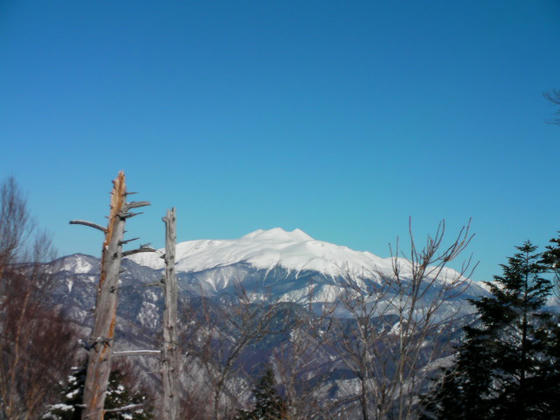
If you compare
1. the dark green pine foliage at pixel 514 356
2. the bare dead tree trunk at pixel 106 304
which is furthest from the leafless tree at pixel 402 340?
the dark green pine foliage at pixel 514 356

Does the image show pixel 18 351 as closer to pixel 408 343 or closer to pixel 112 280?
pixel 112 280

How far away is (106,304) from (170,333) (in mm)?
2064

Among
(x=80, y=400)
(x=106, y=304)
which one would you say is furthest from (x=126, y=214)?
(x=80, y=400)

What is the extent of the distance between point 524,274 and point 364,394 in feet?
43.2

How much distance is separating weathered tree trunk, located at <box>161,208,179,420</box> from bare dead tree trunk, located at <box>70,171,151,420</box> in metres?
1.61

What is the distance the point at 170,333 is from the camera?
8523mm

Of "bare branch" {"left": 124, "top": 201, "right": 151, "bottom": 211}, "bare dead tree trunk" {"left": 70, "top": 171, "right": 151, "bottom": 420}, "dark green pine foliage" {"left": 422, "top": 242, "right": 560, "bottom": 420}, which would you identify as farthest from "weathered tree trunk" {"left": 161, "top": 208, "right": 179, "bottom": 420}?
"dark green pine foliage" {"left": 422, "top": 242, "right": 560, "bottom": 420}

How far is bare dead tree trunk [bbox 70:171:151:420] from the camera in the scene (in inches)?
253

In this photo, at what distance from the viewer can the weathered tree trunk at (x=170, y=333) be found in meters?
8.32

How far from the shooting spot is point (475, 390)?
11742mm

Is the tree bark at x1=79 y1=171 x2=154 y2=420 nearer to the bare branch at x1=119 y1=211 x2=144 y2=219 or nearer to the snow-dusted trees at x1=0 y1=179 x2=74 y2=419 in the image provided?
the bare branch at x1=119 y1=211 x2=144 y2=219

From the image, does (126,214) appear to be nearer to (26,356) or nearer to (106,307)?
(106,307)

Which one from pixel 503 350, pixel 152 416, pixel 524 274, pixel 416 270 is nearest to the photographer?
pixel 416 270

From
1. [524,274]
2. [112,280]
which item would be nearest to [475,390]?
[524,274]
